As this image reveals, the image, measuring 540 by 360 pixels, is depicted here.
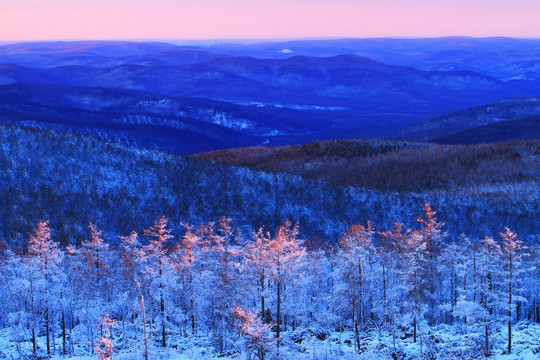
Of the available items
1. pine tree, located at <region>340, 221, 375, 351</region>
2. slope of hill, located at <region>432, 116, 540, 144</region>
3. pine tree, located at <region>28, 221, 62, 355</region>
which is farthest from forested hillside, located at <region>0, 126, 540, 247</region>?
slope of hill, located at <region>432, 116, 540, 144</region>

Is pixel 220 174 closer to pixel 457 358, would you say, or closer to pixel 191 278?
pixel 191 278

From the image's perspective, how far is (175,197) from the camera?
75.4 meters

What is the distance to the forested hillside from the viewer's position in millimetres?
66188

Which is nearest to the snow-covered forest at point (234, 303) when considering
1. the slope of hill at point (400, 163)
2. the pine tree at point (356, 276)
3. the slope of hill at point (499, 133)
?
the pine tree at point (356, 276)

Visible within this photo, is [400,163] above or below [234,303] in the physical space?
below

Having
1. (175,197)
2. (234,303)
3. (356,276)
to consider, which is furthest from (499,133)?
(234,303)

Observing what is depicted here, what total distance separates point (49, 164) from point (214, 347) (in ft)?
149

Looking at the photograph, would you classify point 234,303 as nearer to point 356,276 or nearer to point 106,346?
point 356,276

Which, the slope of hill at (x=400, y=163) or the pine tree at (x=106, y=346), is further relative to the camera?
the slope of hill at (x=400, y=163)

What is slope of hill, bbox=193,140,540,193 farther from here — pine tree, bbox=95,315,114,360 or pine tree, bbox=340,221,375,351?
pine tree, bbox=95,315,114,360

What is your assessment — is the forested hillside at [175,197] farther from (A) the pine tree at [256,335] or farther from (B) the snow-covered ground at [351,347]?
(A) the pine tree at [256,335]

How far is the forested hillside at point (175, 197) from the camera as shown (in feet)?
217

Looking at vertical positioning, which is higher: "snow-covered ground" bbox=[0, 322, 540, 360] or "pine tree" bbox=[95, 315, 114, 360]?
"pine tree" bbox=[95, 315, 114, 360]

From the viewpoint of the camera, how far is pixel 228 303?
35656 millimetres
